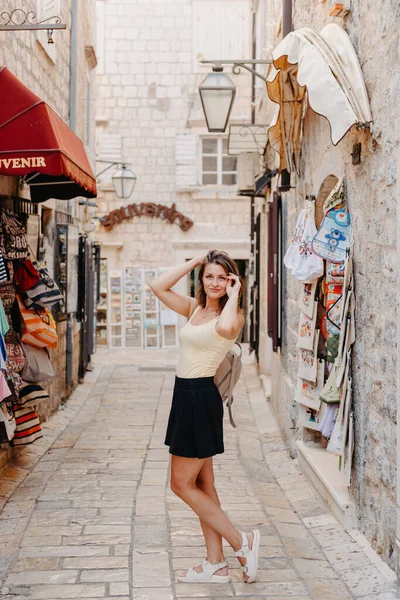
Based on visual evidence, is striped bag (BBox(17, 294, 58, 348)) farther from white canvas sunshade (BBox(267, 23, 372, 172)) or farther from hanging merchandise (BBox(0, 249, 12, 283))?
white canvas sunshade (BBox(267, 23, 372, 172))

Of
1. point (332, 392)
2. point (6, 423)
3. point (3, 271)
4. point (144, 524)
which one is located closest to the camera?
point (144, 524)

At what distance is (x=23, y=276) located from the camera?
6.84 metres

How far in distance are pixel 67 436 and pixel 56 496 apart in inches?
97.6

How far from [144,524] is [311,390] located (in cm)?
208

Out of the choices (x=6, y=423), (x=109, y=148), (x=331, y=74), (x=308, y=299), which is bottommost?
(x=6, y=423)

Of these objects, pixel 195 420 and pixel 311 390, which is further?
pixel 311 390

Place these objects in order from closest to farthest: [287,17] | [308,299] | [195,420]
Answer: [195,420] → [308,299] → [287,17]

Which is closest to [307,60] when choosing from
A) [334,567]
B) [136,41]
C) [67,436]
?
[334,567]

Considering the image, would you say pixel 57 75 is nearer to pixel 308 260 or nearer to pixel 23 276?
pixel 23 276

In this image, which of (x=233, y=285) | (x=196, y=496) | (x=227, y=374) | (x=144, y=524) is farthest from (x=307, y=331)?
(x=196, y=496)

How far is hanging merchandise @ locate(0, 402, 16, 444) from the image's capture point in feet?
19.2

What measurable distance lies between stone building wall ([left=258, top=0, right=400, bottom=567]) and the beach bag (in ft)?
9.83

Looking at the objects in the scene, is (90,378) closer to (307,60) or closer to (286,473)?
(286,473)

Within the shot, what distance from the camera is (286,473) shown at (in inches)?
270
